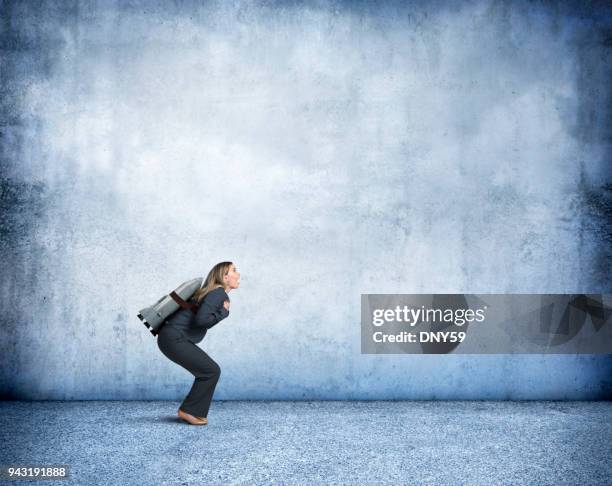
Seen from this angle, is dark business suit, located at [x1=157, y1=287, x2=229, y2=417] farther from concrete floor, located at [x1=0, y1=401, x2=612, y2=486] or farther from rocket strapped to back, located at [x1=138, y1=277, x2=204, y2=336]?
concrete floor, located at [x1=0, y1=401, x2=612, y2=486]

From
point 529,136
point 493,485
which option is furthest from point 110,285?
point 529,136

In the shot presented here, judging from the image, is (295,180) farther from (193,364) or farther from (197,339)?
(193,364)

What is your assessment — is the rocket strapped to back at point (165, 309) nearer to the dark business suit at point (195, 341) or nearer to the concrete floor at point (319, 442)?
the dark business suit at point (195, 341)

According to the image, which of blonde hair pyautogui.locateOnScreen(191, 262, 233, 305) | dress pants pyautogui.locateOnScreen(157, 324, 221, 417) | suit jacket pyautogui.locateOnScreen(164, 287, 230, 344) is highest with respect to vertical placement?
blonde hair pyautogui.locateOnScreen(191, 262, 233, 305)

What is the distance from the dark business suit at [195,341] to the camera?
479cm

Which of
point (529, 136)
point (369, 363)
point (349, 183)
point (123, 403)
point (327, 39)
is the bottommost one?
point (123, 403)

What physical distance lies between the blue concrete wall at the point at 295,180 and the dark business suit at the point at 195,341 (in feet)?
2.87

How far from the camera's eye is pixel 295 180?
19.4 feet

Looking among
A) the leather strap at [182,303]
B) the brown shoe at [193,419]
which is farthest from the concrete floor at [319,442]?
the leather strap at [182,303]

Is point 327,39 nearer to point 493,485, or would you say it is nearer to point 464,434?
point 464,434

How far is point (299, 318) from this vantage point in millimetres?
5863

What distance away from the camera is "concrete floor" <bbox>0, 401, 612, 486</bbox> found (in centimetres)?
369

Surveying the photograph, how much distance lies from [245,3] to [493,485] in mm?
4841

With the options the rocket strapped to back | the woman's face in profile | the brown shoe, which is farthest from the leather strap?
the brown shoe
